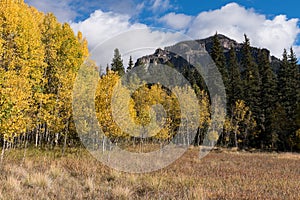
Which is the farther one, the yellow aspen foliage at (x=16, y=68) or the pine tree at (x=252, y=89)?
the pine tree at (x=252, y=89)

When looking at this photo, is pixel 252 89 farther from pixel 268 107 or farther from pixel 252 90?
pixel 268 107

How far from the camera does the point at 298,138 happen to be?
40.2 metres

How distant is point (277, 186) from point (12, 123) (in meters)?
10.4

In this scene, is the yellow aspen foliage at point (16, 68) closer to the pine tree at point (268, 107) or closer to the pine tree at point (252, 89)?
the pine tree at point (268, 107)

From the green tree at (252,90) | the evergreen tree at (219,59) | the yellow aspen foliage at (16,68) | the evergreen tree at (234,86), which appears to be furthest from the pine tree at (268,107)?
the yellow aspen foliage at (16,68)

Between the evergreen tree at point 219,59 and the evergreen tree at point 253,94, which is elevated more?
the evergreen tree at point 219,59

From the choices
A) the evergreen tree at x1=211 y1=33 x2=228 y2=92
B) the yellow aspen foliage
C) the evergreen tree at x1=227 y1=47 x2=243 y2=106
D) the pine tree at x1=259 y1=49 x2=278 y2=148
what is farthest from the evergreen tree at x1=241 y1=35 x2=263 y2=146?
the yellow aspen foliage

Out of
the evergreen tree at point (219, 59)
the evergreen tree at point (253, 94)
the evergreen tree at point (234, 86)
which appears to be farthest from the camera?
the evergreen tree at point (219, 59)

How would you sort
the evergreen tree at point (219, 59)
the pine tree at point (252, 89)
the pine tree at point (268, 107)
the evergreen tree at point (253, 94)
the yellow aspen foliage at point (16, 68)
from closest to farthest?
the yellow aspen foliage at point (16, 68), the pine tree at point (268, 107), the evergreen tree at point (253, 94), the pine tree at point (252, 89), the evergreen tree at point (219, 59)

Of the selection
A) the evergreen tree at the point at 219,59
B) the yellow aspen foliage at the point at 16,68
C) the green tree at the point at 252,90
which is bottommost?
the yellow aspen foliage at the point at 16,68

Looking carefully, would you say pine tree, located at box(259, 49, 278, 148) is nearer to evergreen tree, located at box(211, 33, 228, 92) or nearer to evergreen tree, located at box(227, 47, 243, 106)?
evergreen tree, located at box(227, 47, 243, 106)

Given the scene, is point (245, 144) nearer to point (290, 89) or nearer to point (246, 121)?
point (246, 121)

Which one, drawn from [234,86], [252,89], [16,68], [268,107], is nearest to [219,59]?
[234,86]

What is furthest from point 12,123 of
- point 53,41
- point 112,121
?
→ point 53,41
